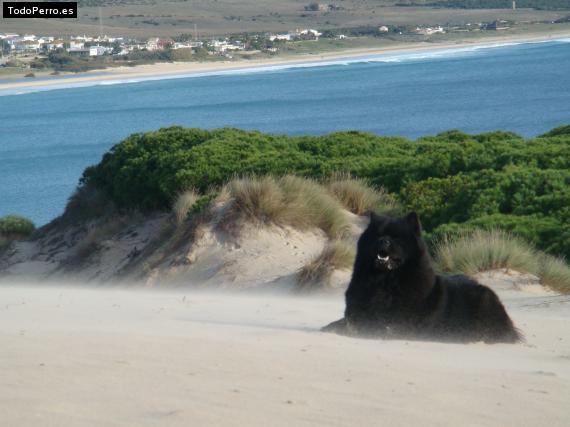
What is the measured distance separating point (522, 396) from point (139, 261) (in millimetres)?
12293

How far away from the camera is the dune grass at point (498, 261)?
1254cm

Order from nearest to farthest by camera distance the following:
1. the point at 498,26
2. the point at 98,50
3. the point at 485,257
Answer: the point at 485,257
the point at 98,50
the point at 498,26

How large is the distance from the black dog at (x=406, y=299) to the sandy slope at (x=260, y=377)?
0.23 metres

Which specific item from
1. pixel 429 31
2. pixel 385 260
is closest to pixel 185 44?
pixel 429 31

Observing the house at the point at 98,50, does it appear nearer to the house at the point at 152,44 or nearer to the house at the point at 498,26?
the house at the point at 152,44

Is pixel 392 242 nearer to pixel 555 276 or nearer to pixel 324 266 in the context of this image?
pixel 555 276

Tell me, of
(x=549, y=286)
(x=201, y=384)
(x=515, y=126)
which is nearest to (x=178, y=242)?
(x=549, y=286)

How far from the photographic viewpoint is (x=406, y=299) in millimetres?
8234

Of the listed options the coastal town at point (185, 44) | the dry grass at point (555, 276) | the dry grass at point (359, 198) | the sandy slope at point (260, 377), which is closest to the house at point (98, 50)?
the coastal town at point (185, 44)

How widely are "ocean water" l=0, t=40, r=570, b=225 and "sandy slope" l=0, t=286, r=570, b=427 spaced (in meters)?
28.8

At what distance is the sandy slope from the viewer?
515 centimetres

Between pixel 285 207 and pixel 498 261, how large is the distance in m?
3.94

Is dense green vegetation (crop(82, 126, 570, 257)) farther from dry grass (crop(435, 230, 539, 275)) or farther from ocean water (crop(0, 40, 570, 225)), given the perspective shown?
ocean water (crop(0, 40, 570, 225))

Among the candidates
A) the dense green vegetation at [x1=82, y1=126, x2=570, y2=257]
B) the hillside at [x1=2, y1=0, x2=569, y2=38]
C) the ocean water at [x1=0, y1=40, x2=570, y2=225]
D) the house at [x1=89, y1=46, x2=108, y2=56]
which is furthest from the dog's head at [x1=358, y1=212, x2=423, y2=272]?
the hillside at [x1=2, y1=0, x2=569, y2=38]
